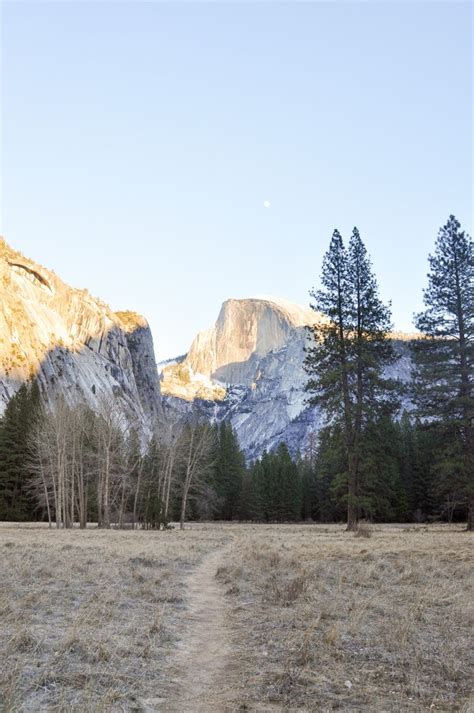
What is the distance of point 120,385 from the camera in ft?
454

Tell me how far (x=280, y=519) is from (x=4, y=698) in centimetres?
7569

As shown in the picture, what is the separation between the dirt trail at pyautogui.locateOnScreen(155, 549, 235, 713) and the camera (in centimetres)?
537

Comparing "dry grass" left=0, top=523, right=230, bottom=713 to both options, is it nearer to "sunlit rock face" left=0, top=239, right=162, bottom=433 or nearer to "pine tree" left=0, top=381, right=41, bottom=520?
"pine tree" left=0, top=381, right=41, bottom=520

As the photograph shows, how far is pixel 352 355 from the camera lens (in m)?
29.6

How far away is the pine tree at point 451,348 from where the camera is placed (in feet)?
94.5

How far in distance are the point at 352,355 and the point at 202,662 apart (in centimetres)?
2400

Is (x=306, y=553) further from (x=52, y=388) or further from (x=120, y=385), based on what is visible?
(x=120, y=385)

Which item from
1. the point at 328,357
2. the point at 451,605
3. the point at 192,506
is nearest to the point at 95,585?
the point at 451,605

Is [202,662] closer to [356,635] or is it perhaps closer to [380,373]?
[356,635]

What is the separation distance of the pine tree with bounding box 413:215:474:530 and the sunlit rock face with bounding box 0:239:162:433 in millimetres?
61063

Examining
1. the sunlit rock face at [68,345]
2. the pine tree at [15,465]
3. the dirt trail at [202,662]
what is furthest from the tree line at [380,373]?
the sunlit rock face at [68,345]

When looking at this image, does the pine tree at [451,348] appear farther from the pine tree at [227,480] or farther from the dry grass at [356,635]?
the pine tree at [227,480]

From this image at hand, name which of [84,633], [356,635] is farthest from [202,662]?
[356,635]

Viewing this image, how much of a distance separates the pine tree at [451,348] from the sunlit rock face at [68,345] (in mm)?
61063
